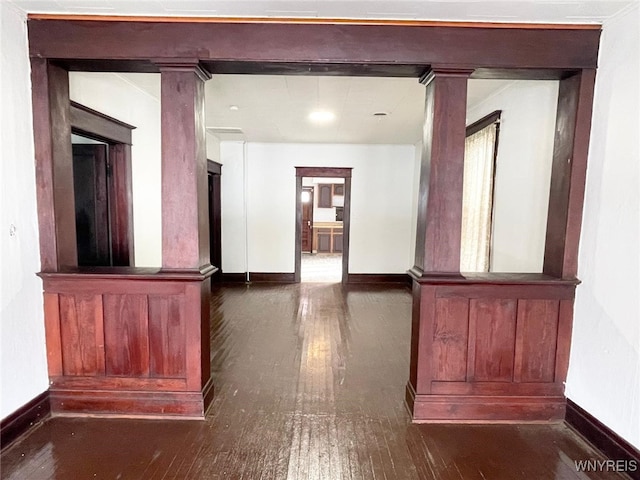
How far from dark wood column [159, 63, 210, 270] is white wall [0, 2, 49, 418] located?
2.60 ft

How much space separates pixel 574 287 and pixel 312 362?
6.66ft

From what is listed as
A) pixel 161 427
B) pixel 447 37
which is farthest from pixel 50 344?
pixel 447 37

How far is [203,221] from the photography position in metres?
2.34

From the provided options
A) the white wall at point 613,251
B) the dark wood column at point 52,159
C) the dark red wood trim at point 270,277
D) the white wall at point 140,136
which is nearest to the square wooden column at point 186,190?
the dark wood column at point 52,159

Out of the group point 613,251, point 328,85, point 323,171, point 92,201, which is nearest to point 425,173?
point 613,251

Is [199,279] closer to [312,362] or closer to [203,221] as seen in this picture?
[203,221]

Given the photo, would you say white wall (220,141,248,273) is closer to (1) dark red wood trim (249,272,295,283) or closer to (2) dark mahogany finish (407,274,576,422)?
(1) dark red wood trim (249,272,295,283)

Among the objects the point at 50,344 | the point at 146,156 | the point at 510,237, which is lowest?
the point at 50,344

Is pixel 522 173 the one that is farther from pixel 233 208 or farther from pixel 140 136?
pixel 233 208

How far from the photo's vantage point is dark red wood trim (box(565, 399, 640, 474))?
71.9 inches

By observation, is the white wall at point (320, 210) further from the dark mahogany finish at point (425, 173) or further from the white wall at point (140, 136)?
the dark mahogany finish at point (425, 173)

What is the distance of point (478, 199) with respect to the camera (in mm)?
3646

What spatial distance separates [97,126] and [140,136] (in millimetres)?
650

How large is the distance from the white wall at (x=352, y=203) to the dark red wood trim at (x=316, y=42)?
13.5 feet
